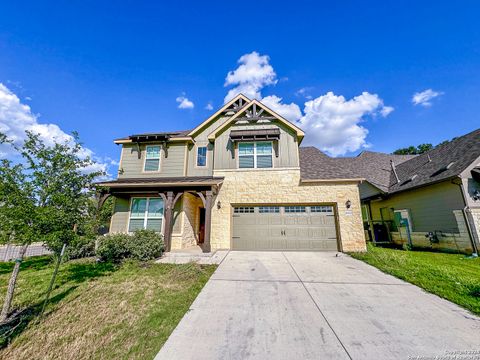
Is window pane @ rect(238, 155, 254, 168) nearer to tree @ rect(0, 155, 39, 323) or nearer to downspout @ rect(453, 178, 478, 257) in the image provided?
tree @ rect(0, 155, 39, 323)

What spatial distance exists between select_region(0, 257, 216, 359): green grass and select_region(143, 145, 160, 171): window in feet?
20.9

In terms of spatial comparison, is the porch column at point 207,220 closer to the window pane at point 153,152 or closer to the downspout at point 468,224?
the window pane at point 153,152

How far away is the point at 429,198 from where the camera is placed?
11508 mm

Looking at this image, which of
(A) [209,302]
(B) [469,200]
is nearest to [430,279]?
(A) [209,302]

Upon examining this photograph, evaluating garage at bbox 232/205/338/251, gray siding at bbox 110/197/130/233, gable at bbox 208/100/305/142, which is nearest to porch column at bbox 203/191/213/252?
garage at bbox 232/205/338/251

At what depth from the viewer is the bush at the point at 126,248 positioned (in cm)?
783

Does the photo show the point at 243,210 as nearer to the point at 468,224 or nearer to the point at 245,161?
the point at 245,161

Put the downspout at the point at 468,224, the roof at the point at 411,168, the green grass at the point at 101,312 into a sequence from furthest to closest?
the roof at the point at 411,168 < the downspout at the point at 468,224 < the green grass at the point at 101,312

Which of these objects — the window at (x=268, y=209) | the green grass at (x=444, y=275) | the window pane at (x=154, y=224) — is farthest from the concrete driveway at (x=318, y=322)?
the window pane at (x=154, y=224)

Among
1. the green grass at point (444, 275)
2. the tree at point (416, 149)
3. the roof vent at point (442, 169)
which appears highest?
the tree at point (416, 149)

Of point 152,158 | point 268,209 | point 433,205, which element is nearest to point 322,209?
point 268,209

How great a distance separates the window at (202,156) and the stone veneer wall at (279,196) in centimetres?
154

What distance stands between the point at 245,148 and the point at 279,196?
3.50 metres

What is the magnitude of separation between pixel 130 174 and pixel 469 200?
59.9ft
